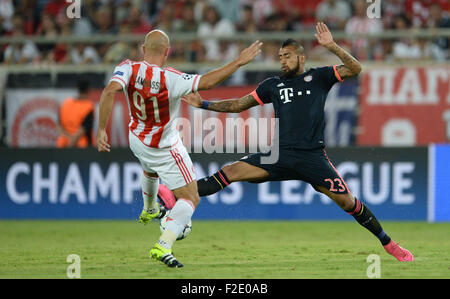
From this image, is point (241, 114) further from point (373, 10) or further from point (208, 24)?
point (373, 10)

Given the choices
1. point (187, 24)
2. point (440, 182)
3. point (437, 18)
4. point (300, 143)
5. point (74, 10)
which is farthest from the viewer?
point (74, 10)

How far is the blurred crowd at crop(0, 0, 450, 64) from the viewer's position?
50.5ft

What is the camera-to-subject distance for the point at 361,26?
15.9 m

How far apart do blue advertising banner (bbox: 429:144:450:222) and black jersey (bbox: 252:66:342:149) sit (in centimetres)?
502

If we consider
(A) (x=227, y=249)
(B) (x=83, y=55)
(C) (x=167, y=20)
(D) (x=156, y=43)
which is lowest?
(A) (x=227, y=249)

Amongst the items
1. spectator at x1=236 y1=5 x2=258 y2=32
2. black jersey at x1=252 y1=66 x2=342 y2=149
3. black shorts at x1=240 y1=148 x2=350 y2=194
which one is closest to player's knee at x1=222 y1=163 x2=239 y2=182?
black shorts at x1=240 y1=148 x2=350 y2=194

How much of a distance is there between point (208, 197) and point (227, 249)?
399 centimetres

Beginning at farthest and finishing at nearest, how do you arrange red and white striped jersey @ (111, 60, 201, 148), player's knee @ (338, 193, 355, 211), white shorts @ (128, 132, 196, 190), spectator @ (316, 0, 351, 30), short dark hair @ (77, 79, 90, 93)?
spectator @ (316, 0, 351, 30) < short dark hair @ (77, 79, 90, 93) < player's knee @ (338, 193, 355, 211) < white shorts @ (128, 132, 196, 190) < red and white striped jersey @ (111, 60, 201, 148)

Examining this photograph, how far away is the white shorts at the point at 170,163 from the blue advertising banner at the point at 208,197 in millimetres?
5304

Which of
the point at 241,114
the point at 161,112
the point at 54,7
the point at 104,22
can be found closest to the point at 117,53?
the point at 104,22

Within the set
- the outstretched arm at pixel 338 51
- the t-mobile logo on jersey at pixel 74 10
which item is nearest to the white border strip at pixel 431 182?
the outstretched arm at pixel 338 51

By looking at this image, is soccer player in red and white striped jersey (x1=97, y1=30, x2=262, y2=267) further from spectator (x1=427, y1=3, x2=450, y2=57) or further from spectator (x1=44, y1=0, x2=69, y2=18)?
spectator (x1=44, y1=0, x2=69, y2=18)

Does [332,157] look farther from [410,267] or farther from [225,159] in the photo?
[410,267]

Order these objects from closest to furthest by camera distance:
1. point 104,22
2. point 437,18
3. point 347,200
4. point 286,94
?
point 347,200 → point 286,94 → point 437,18 → point 104,22
